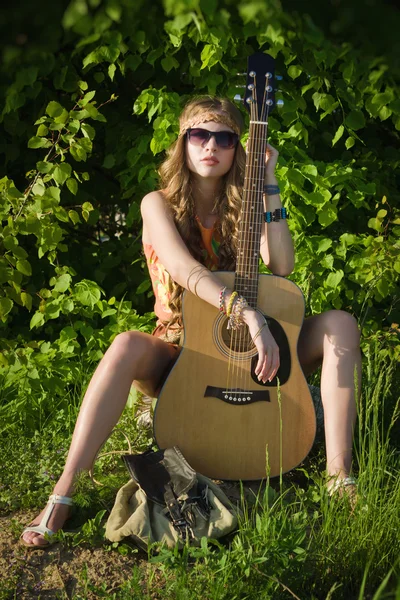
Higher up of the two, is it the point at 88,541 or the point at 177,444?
the point at 177,444

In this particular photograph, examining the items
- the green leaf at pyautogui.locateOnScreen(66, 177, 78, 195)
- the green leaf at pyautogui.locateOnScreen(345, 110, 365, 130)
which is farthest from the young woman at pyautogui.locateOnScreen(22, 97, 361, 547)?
the green leaf at pyautogui.locateOnScreen(345, 110, 365, 130)

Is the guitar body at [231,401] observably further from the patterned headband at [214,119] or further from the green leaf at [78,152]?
the green leaf at [78,152]

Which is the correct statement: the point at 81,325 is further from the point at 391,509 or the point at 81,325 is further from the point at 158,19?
the point at 158,19

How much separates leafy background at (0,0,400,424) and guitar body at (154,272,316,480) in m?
0.99

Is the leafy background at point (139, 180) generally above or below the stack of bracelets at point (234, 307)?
above

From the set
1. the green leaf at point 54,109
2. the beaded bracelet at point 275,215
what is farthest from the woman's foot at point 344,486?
the green leaf at point 54,109

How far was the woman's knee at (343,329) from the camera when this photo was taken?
2.79 meters

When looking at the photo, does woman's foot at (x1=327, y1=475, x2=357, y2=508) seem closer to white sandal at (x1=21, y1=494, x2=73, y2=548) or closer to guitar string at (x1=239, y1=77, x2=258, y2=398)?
guitar string at (x1=239, y1=77, x2=258, y2=398)

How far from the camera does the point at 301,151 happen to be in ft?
12.8

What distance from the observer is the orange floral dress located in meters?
3.09

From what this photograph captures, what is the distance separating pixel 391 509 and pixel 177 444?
2.72 ft

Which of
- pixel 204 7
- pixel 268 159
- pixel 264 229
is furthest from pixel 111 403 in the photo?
pixel 204 7

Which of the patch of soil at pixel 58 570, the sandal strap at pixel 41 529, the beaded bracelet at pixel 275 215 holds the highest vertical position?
the beaded bracelet at pixel 275 215

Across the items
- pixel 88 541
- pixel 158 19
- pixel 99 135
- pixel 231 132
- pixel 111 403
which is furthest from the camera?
pixel 99 135
